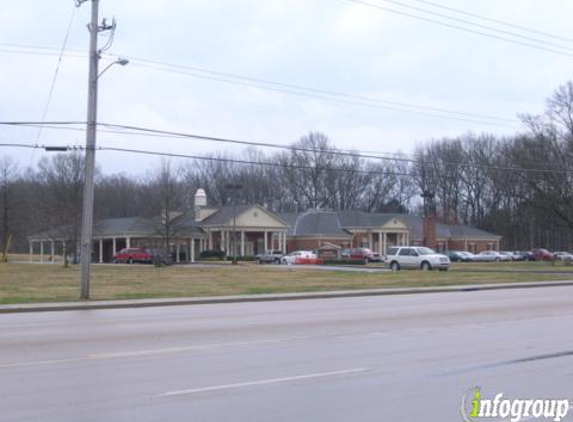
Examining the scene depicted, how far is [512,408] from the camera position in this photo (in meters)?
8.48

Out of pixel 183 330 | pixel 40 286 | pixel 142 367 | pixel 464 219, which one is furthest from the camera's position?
pixel 464 219

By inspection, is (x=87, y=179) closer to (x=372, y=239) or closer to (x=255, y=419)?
(x=255, y=419)

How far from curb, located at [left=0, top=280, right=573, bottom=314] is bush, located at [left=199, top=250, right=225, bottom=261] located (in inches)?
1936

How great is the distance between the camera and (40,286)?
3472cm

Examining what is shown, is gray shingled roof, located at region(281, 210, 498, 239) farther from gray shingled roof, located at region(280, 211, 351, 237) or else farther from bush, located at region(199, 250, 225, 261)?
bush, located at region(199, 250, 225, 261)

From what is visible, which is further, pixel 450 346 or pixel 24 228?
pixel 24 228

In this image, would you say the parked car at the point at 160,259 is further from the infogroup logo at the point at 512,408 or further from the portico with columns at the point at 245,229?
the infogroup logo at the point at 512,408

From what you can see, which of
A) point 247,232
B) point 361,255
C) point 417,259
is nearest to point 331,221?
point 247,232

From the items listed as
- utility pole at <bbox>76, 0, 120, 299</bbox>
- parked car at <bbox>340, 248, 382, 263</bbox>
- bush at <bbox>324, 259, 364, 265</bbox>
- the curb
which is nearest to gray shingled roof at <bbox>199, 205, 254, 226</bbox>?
parked car at <bbox>340, 248, 382, 263</bbox>

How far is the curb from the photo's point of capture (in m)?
23.7

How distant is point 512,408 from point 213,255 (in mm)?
75053

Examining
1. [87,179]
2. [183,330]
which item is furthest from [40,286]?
[183,330]

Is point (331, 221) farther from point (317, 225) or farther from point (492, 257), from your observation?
point (492, 257)

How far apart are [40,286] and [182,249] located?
2135 inches
